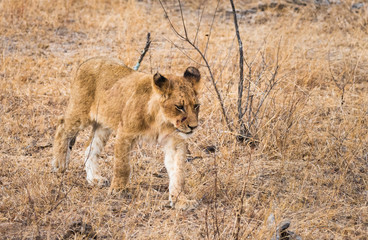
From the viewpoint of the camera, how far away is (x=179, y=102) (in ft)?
12.7

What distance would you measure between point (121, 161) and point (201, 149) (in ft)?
4.68

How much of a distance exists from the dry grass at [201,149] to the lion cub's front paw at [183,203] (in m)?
0.04

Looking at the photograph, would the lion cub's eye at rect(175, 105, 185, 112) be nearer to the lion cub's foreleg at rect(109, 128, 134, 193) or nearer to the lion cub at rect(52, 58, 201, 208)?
the lion cub at rect(52, 58, 201, 208)

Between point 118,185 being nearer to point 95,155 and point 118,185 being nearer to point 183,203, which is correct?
point 183,203

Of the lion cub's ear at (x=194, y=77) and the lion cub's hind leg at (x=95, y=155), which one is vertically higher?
the lion cub's ear at (x=194, y=77)

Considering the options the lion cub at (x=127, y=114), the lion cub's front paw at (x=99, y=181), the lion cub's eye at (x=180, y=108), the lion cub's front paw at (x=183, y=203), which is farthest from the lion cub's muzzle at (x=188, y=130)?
the lion cub's front paw at (x=99, y=181)

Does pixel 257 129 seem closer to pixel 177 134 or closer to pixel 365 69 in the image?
pixel 177 134

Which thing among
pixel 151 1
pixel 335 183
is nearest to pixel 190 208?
pixel 335 183

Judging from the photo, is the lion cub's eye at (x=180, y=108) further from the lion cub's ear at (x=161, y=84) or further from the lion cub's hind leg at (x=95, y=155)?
the lion cub's hind leg at (x=95, y=155)

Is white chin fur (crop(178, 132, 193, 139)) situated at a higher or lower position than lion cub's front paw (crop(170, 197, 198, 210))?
higher

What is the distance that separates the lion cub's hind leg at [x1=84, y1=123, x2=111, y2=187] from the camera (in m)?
4.58

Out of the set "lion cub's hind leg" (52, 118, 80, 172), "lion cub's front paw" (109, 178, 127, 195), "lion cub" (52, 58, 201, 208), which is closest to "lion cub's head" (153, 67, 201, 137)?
"lion cub" (52, 58, 201, 208)

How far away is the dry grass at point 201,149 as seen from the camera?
3.69m

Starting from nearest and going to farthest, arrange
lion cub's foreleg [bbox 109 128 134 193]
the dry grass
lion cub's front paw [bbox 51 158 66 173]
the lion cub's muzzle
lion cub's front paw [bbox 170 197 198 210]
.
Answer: the dry grass, the lion cub's muzzle, lion cub's front paw [bbox 170 197 198 210], lion cub's foreleg [bbox 109 128 134 193], lion cub's front paw [bbox 51 158 66 173]
